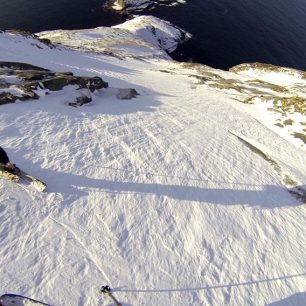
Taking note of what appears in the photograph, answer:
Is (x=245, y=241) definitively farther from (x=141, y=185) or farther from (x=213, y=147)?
(x=213, y=147)

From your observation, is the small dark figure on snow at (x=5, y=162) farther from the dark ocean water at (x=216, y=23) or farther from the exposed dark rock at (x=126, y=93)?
the dark ocean water at (x=216, y=23)

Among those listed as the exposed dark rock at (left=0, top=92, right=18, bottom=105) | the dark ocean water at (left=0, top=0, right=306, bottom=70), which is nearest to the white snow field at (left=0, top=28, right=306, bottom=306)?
the exposed dark rock at (left=0, top=92, right=18, bottom=105)

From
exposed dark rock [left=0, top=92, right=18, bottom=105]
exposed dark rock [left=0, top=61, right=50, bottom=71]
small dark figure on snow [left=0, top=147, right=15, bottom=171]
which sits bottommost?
exposed dark rock [left=0, top=61, right=50, bottom=71]

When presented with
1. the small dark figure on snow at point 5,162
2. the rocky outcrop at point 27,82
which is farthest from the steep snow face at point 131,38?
the small dark figure on snow at point 5,162

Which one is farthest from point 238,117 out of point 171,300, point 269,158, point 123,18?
point 123,18

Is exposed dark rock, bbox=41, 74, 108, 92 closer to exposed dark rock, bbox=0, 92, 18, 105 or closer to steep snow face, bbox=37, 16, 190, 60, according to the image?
exposed dark rock, bbox=0, 92, 18, 105

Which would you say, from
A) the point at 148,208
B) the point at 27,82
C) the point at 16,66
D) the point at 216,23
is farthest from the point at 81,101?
the point at 216,23
